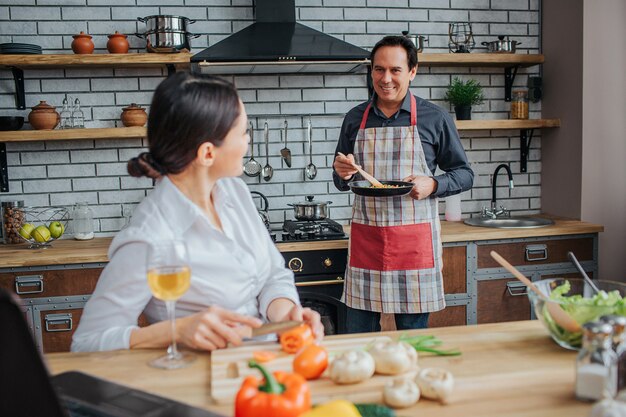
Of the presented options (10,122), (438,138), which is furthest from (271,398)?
(10,122)

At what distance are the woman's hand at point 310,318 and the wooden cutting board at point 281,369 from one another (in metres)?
0.04

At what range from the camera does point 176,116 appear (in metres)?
1.69

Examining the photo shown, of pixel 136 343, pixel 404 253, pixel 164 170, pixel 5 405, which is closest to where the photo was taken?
pixel 5 405

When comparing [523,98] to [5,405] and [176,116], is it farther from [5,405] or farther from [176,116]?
[5,405]

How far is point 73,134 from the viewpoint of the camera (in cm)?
355

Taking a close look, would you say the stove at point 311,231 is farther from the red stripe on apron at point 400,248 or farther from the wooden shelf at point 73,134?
the wooden shelf at point 73,134

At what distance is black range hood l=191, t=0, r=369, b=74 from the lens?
337cm

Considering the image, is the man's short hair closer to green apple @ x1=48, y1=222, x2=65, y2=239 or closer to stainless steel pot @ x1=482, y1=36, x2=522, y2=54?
stainless steel pot @ x1=482, y1=36, x2=522, y2=54

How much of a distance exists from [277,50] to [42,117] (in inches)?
55.6

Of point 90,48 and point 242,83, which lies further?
point 242,83

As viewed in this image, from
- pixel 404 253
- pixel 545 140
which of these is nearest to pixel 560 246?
pixel 545 140

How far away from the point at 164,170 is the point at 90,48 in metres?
2.19

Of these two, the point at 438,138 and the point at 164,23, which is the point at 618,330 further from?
the point at 164,23

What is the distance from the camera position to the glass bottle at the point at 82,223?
3.75m
